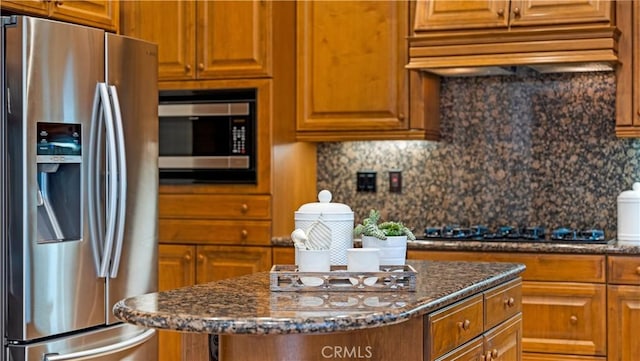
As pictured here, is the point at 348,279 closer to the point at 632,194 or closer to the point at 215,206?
the point at 215,206

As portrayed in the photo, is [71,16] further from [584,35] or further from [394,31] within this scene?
[584,35]

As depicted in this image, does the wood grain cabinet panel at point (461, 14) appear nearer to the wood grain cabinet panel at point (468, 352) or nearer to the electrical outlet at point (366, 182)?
the electrical outlet at point (366, 182)

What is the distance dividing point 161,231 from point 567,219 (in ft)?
6.87

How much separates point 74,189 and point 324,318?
1.77 metres

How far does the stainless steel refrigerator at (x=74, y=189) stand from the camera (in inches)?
142

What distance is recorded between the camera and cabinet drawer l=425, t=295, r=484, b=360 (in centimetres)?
270

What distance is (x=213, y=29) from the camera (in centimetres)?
506

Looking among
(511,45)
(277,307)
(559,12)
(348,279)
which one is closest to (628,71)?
(559,12)

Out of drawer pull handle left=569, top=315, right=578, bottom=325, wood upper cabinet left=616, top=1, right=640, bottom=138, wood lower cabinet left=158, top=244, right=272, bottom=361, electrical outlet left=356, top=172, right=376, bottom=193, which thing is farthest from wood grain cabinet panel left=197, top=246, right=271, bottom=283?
wood upper cabinet left=616, top=1, right=640, bottom=138

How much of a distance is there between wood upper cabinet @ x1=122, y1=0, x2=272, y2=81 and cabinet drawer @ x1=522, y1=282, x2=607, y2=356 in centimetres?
171

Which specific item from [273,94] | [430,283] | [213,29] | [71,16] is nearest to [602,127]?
[273,94]

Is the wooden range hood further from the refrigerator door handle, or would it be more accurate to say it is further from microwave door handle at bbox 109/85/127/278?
the refrigerator door handle

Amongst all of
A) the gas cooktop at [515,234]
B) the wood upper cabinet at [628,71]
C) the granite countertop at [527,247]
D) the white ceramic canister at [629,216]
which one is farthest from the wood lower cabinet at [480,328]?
the wood upper cabinet at [628,71]

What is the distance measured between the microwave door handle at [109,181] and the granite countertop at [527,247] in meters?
1.49
